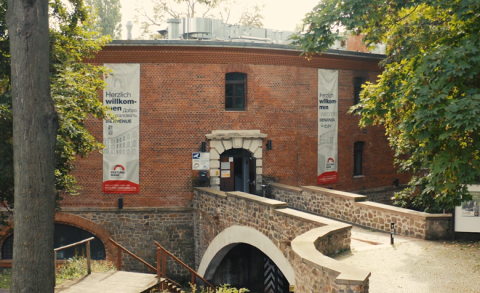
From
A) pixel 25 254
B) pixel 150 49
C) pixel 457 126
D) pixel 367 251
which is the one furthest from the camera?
pixel 150 49

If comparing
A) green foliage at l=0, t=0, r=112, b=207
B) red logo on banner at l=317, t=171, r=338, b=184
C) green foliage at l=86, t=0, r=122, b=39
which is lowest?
red logo on banner at l=317, t=171, r=338, b=184

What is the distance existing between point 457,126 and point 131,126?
13110 millimetres

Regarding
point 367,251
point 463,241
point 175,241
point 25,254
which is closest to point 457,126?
point 367,251

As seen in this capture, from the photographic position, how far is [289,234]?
41.3ft

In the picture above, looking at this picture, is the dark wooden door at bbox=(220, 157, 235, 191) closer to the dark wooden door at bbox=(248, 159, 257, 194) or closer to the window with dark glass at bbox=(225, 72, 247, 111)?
the dark wooden door at bbox=(248, 159, 257, 194)

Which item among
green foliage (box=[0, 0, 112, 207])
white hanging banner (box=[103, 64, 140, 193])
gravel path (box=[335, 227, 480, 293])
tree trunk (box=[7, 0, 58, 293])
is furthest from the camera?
white hanging banner (box=[103, 64, 140, 193])

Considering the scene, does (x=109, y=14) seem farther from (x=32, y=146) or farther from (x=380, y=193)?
(x=32, y=146)

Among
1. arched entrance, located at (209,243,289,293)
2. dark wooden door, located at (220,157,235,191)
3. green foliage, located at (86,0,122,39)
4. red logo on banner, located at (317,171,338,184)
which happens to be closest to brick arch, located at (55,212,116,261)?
arched entrance, located at (209,243,289,293)

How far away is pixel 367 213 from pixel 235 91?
824cm

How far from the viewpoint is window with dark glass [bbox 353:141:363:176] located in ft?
79.1

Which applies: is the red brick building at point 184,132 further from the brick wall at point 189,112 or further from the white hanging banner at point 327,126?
the white hanging banner at point 327,126

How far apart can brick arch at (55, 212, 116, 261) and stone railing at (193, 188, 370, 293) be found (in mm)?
3382

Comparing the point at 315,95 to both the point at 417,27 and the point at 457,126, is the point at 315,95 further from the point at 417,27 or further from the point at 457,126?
the point at 457,126

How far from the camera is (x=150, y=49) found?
19.6 m
